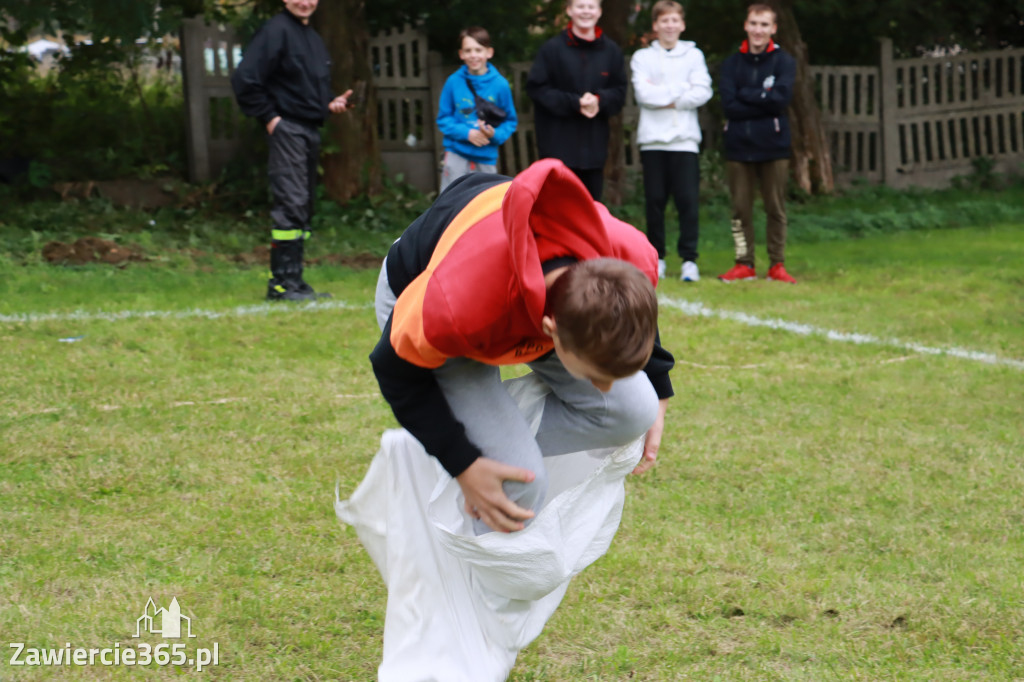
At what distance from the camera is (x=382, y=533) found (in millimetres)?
2736

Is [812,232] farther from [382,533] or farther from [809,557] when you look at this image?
[382,533]

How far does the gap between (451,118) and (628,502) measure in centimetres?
525

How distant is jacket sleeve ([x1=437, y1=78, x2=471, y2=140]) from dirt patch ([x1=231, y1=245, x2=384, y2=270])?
1274 mm

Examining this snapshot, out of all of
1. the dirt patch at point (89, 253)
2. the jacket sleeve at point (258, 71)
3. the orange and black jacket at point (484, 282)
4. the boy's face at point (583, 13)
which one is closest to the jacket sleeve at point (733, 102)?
the boy's face at point (583, 13)

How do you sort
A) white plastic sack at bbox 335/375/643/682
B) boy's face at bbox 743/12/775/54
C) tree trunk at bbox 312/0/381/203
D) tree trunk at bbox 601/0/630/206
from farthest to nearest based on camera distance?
tree trunk at bbox 601/0/630/206 → tree trunk at bbox 312/0/381/203 → boy's face at bbox 743/12/775/54 → white plastic sack at bbox 335/375/643/682

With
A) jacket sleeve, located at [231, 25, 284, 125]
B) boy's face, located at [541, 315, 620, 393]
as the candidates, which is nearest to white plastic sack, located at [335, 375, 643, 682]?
boy's face, located at [541, 315, 620, 393]

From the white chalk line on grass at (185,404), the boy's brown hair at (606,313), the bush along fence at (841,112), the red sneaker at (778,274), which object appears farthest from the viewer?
the bush along fence at (841,112)

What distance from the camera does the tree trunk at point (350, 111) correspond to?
11359 mm

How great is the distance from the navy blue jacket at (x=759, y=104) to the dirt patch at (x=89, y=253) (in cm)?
475

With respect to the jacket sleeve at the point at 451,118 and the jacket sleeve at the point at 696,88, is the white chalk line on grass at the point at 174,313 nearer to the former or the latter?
the jacket sleeve at the point at 451,118

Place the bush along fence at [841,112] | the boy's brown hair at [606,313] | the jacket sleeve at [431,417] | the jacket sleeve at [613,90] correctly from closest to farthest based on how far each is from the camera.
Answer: the boy's brown hair at [606,313] < the jacket sleeve at [431,417] < the jacket sleeve at [613,90] < the bush along fence at [841,112]

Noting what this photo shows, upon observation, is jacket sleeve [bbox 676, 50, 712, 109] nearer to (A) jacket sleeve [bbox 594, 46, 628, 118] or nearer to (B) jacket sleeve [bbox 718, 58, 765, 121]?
(B) jacket sleeve [bbox 718, 58, 765, 121]

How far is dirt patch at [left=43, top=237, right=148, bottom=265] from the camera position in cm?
839

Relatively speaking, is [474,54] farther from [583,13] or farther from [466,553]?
[466,553]
